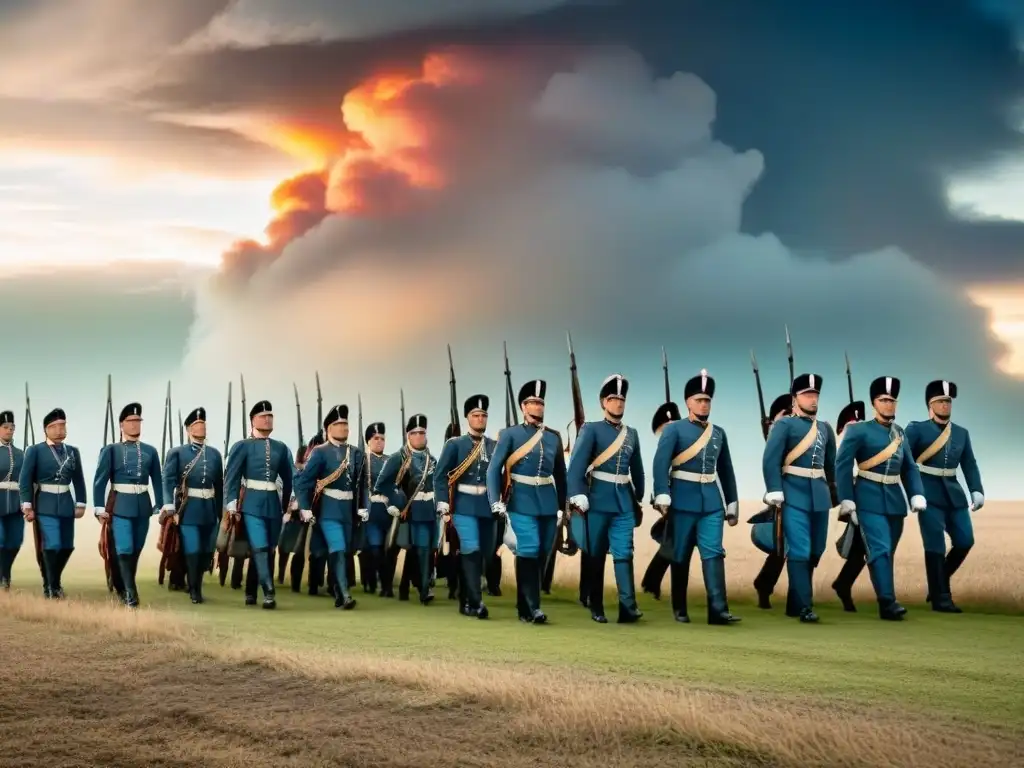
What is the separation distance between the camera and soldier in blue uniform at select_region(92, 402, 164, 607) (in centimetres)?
1627

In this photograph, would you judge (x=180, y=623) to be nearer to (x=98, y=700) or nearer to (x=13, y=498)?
(x=98, y=700)

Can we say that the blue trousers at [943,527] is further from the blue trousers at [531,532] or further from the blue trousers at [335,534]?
the blue trousers at [335,534]

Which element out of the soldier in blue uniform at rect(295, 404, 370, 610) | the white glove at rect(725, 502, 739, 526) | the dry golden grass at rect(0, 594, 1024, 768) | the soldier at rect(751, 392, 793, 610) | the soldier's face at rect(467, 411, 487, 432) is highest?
the soldier's face at rect(467, 411, 487, 432)

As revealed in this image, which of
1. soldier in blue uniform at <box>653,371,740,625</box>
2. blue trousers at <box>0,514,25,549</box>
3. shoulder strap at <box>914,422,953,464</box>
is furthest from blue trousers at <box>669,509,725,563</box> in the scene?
blue trousers at <box>0,514,25,549</box>

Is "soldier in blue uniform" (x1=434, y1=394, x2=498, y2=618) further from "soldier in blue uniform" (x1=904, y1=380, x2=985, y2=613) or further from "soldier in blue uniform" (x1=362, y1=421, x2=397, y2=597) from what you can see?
"soldier in blue uniform" (x1=904, y1=380, x2=985, y2=613)

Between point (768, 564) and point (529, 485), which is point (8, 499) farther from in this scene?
point (768, 564)

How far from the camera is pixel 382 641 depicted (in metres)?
12.0

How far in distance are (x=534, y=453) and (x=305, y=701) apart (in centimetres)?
527

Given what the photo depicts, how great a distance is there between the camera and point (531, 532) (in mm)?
13711

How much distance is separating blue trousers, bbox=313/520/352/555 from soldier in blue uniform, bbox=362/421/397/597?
135 centimetres

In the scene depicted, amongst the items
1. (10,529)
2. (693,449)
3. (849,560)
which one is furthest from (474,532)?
(10,529)

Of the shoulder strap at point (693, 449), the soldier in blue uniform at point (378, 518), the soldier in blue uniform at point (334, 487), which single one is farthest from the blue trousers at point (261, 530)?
the shoulder strap at point (693, 449)

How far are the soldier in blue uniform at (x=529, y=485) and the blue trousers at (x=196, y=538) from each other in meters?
4.89

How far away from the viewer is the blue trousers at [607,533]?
44.1ft
